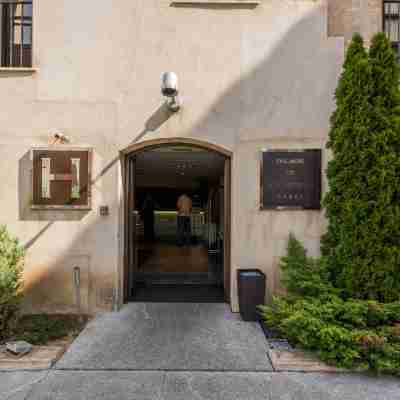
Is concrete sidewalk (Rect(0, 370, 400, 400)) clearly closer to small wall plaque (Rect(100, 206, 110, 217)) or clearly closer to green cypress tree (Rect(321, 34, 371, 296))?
green cypress tree (Rect(321, 34, 371, 296))

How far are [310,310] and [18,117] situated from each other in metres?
4.87

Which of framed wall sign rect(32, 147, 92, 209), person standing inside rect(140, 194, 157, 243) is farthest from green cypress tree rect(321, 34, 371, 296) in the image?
person standing inside rect(140, 194, 157, 243)

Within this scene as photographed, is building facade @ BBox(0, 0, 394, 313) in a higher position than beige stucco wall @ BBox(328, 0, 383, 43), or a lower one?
lower

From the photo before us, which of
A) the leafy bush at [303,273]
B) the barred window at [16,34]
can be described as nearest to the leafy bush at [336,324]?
the leafy bush at [303,273]

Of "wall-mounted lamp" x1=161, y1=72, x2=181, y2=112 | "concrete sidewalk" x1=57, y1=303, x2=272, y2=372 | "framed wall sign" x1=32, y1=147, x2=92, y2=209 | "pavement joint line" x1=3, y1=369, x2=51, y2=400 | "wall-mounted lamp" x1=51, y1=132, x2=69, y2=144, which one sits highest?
"wall-mounted lamp" x1=161, y1=72, x2=181, y2=112

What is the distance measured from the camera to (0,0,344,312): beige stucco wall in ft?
13.9

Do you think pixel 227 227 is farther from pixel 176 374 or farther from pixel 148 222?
pixel 148 222

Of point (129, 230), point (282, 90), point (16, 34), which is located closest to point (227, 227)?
point (129, 230)

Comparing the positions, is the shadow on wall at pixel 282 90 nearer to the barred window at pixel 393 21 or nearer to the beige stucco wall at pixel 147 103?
the beige stucco wall at pixel 147 103

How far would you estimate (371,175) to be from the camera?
3527mm

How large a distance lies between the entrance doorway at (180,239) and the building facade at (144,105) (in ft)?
1.22

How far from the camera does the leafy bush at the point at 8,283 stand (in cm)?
342

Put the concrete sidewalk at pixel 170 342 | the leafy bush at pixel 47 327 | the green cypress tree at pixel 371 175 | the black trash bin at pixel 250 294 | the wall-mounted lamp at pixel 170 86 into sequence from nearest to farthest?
the concrete sidewalk at pixel 170 342 → the leafy bush at pixel 47 327 → the green cypress tree at pixel 371 175 → the wall-mounted lamp at pixel 170 86 → the black trash bin at pixel 250 294

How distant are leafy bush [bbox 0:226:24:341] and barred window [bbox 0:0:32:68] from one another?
9.21ft
